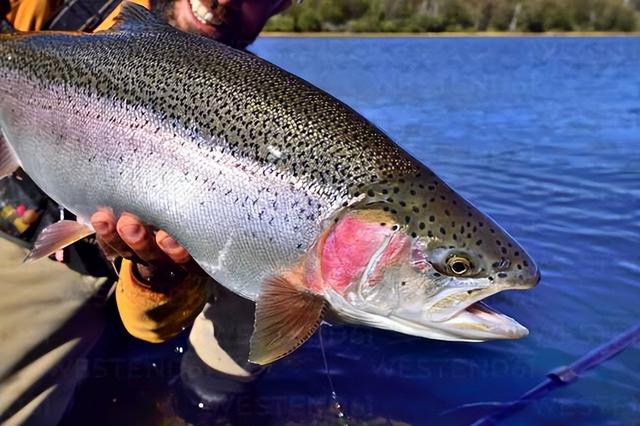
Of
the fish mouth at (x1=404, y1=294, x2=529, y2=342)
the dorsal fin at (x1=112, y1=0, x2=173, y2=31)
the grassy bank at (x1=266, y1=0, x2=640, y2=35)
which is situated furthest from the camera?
the grassy bank at (x1=266, y1=0, x2=640, y2=35)

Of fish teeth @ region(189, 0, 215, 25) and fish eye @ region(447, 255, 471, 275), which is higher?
fish teeth @ region(189, 0, 215, 25)

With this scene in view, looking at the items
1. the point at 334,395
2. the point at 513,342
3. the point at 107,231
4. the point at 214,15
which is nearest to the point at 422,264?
the point at 107,231

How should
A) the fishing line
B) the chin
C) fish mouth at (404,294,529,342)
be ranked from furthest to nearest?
the fishing line
the chin
fish mouth at (404,294,529,342)

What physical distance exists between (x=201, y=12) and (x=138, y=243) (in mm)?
1225

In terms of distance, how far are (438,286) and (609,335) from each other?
257cm

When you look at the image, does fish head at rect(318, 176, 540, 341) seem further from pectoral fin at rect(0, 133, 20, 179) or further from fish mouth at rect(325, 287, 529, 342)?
pectoral fin at rect(0, 133, 20, 179)

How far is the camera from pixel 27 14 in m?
2.86

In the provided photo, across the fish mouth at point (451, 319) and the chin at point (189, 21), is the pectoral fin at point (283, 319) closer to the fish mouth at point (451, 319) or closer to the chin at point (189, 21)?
the fish mouth at point (451, 319)

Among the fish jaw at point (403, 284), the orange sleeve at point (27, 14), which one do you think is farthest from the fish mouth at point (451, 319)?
the orange sleeve at point (27, 14)

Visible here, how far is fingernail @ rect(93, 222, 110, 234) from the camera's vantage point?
2102 millimetres

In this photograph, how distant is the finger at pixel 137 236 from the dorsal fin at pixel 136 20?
56 cm

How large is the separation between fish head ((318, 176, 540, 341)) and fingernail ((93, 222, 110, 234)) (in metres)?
0.71

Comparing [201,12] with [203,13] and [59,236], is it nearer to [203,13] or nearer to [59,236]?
[203,13]

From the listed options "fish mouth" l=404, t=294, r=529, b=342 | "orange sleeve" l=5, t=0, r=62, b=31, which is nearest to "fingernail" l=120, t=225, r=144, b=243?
"fish mouth" l=404, t=294, r=529, b=342
